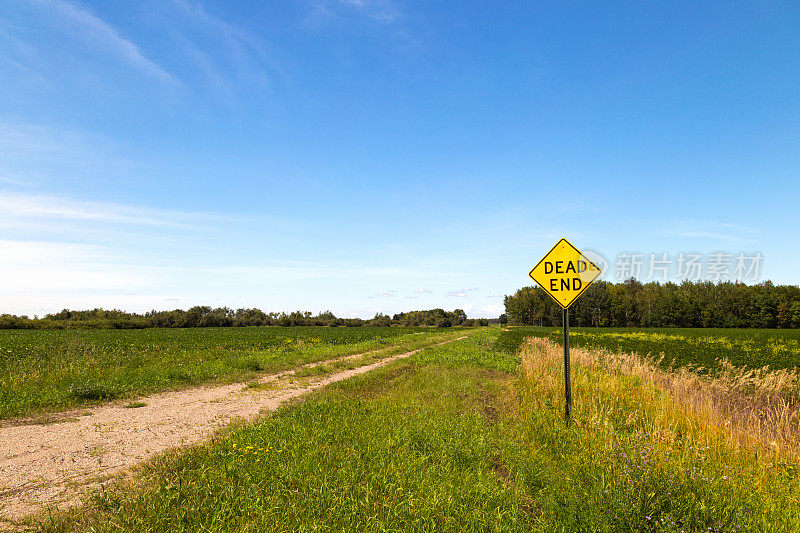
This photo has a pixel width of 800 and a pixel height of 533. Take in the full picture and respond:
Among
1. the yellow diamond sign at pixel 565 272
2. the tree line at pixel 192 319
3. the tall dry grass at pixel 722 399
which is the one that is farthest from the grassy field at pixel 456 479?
the tree line at pixel 192 319

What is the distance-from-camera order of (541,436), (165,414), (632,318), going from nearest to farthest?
1. (541,436)
2. (165,414)
3. (632,318)

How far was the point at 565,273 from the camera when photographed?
322 inches

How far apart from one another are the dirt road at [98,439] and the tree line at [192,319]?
307 feet

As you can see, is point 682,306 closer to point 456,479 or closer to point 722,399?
point 722,399

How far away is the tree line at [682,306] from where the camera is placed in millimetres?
96438

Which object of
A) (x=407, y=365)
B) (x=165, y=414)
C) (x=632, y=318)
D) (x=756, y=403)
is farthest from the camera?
(x=632, y=318)

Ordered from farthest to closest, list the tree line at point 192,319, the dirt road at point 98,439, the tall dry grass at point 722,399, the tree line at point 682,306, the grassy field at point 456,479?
the tree line at point 682,306 < the tree line at point 192,319 < the tall dry grass at point 722,399 < the dirt road at point 98,439 < the grassy field at point 456,479

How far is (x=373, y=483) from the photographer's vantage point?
473 centimetres

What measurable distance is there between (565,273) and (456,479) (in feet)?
16.8

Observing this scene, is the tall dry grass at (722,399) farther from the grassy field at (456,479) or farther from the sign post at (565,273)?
the sign post at (565,273)

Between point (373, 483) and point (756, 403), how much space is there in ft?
44.2

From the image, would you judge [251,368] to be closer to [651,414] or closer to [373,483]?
[373,483]

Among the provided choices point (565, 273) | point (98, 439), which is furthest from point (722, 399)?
point (98, 439)

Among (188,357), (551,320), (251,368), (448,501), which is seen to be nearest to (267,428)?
(448,501)
